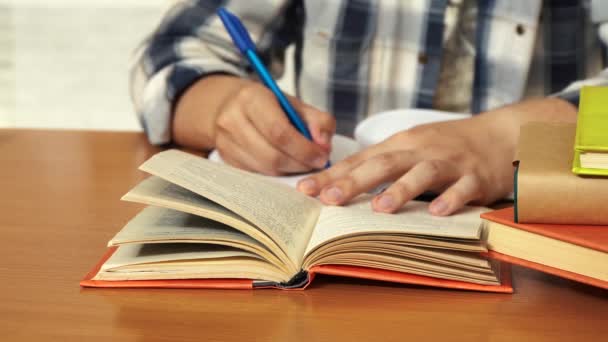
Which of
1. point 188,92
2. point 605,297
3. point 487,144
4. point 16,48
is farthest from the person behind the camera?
point 16,48

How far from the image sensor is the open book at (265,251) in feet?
1.96

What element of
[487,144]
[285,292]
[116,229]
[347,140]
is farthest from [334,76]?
[285,292]

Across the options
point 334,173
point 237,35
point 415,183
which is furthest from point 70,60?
point 415,183

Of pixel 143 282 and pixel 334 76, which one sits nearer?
pixel 143 282

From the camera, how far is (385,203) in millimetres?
715

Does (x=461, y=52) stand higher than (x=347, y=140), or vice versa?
(x=461, y=52)

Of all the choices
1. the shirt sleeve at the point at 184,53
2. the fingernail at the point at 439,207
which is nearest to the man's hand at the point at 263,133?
the shirt sleeve at the point at 184,53

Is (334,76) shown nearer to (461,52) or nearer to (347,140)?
(461,52)

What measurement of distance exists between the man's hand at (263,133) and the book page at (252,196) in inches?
6.3

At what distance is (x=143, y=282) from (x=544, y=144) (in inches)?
15.3

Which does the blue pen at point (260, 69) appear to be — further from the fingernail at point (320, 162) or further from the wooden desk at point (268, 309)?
the wooden desk at point (268, 309)

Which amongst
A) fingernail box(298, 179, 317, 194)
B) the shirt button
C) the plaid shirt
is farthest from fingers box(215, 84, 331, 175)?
the shirt button

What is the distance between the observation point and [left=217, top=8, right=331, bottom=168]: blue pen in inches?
37.9

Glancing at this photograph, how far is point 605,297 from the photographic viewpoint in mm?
601
